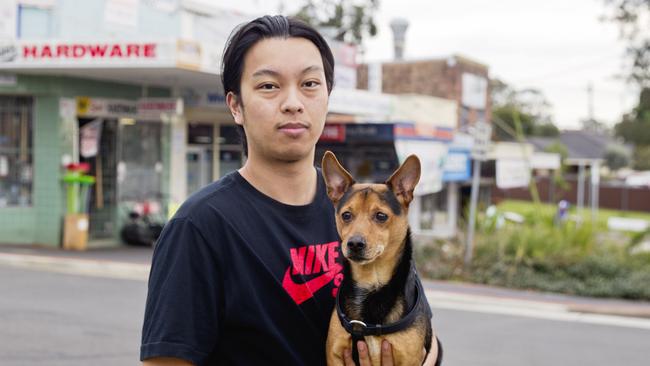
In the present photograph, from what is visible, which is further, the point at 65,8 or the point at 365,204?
the point at 65,8

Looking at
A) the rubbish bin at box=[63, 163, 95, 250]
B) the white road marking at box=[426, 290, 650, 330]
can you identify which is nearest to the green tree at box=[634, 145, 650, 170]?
the white road marking at box=[426, 290, 650, 330]

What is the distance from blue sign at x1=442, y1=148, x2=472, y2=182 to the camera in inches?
799

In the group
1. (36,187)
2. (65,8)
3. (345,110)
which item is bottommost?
(36,187)

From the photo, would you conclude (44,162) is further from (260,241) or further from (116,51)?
(260,241)

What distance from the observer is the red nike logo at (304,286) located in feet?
7.32

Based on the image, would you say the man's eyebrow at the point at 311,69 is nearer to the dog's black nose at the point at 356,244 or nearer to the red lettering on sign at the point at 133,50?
the dog's black nose at the point at 356,244

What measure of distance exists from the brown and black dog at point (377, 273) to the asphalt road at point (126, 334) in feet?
18.3

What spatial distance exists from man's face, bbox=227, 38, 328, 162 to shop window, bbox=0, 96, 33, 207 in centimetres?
1500

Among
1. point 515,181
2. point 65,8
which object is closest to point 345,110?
point 515,181

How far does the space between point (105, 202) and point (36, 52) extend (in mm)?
3577

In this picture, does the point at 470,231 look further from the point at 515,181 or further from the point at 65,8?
the point at 65,8

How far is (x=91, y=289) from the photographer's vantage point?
11742 mm

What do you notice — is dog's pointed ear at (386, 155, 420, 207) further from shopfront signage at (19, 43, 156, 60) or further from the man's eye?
shopfront signage at (19, 43, 156, 60)

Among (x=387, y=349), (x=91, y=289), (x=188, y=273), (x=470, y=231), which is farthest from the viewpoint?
(x=470, y=231)
